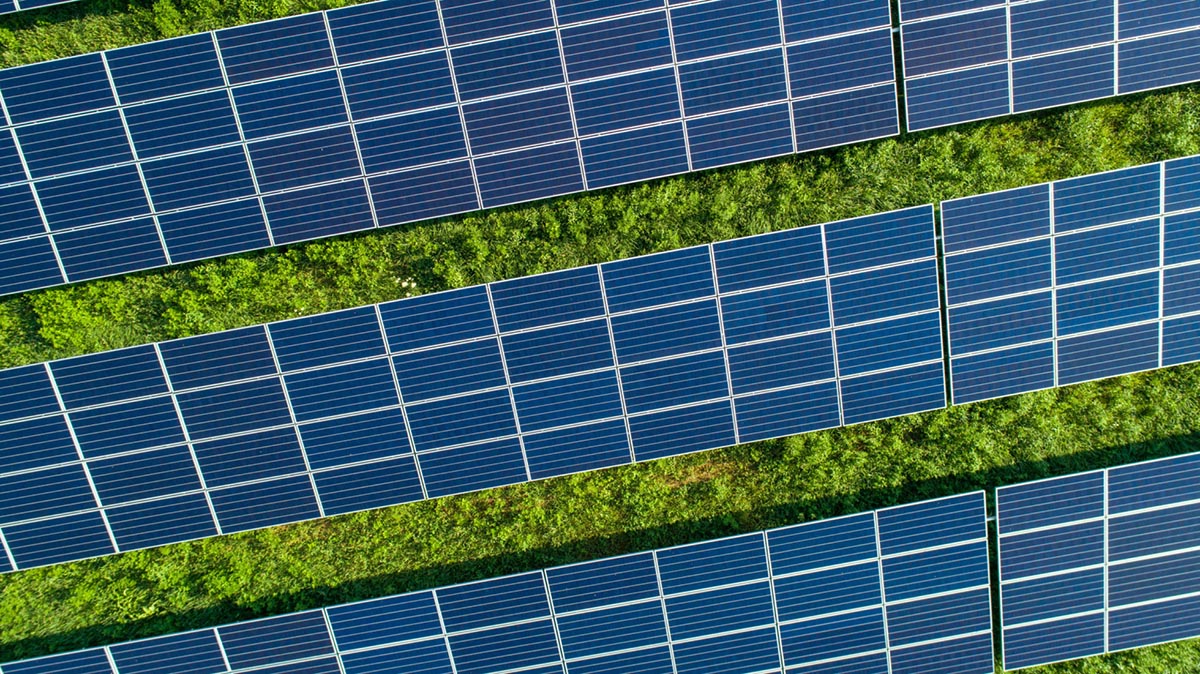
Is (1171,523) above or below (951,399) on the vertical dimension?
below

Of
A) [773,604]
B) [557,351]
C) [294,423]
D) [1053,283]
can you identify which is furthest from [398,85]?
[1053,283]

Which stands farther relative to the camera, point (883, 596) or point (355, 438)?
point (883, 596)

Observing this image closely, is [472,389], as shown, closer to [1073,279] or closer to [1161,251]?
[1073,279]

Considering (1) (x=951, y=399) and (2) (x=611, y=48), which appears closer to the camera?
(2) (x=611, y=48)

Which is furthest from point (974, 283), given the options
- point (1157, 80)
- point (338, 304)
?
point (338, 304)

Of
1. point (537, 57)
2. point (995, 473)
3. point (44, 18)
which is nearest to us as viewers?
point (537, 57)

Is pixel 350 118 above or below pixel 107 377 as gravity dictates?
above

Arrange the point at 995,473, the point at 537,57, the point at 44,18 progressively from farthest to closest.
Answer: the point at 995,473 < the point at 44,18 < the point at 537,57

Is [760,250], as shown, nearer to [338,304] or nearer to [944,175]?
[944,175]
